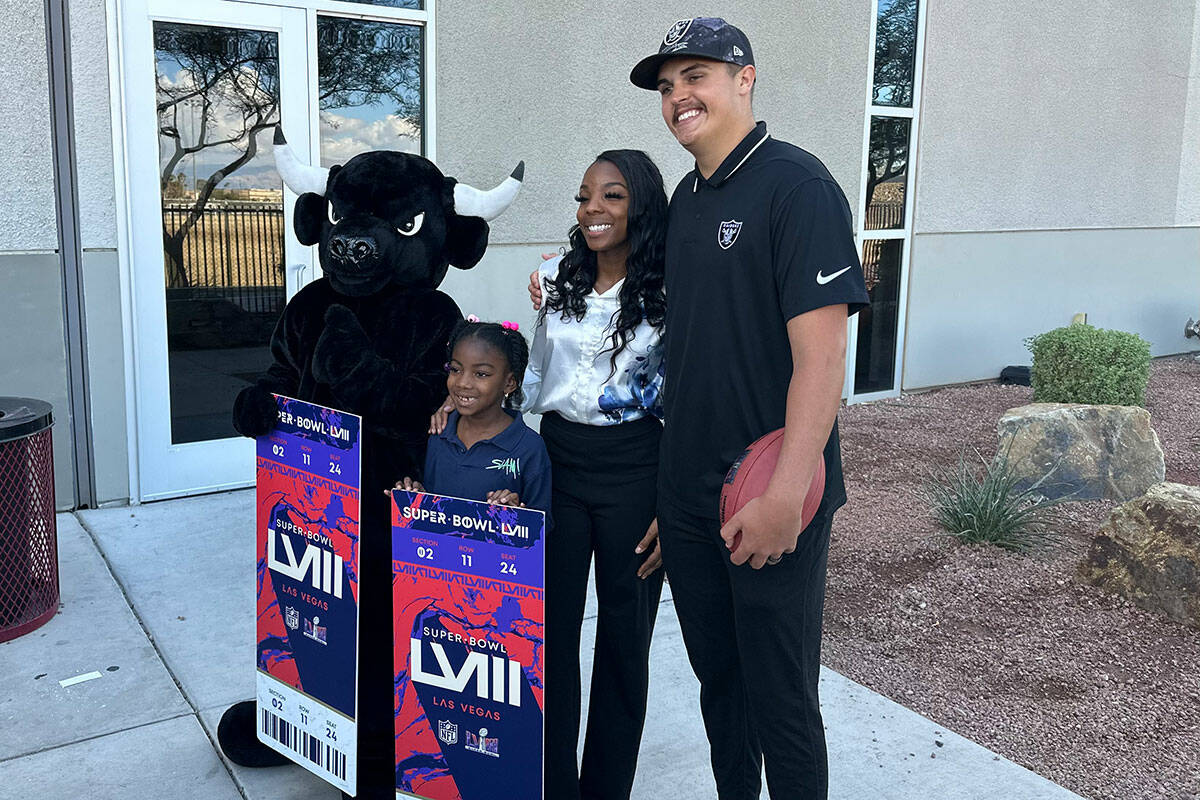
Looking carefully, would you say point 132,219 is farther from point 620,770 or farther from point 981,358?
point 981,358

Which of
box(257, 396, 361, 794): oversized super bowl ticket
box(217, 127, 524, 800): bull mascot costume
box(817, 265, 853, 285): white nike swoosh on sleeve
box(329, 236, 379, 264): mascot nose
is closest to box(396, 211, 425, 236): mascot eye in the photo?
box(217, 127, 524, 800): bull mascot costume

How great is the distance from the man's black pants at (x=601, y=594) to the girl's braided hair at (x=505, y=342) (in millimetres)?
111

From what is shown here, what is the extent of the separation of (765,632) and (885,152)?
24.5 ft

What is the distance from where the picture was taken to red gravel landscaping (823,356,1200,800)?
11.0ft

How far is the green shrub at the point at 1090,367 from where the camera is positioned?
24.4ft

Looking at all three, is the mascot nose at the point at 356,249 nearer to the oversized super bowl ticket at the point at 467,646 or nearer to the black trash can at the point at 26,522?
the oversized super bowl ticket at the point at 467,646

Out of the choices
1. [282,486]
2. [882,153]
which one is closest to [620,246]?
[282,486]

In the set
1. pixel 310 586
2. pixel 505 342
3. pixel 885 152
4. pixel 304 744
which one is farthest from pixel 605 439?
pixel 885 152

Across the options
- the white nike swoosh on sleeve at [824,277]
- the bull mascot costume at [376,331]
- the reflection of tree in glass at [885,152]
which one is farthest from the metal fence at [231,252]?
the reflection of tree in glass at [885,152]

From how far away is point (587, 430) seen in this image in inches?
96.0

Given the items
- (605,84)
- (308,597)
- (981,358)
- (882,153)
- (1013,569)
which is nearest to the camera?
(308,597)

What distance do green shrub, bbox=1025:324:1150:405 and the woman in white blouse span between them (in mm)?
5964

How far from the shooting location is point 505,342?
8.05 feet

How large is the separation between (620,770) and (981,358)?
8278mm
